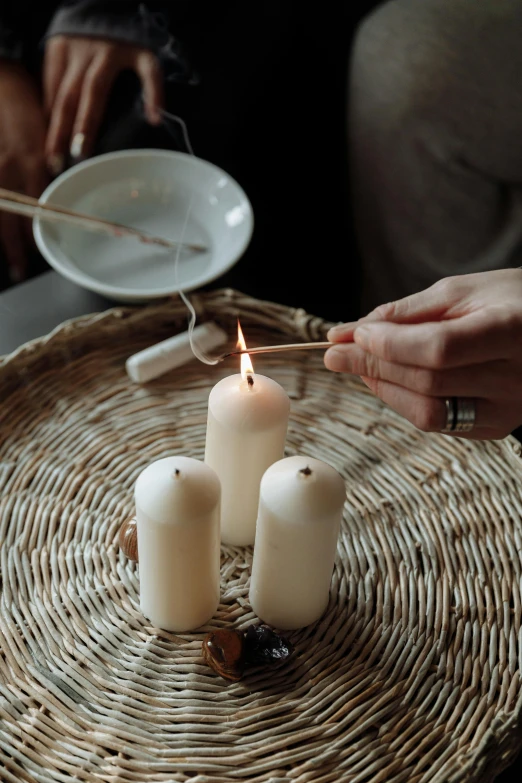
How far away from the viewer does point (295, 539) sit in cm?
52

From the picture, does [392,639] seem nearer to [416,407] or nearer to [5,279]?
[416,407]

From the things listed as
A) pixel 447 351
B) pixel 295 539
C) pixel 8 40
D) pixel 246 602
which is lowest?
pixel 246 602

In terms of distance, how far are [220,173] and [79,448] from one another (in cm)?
43

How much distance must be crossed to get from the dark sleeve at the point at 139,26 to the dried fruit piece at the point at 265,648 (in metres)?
0.76

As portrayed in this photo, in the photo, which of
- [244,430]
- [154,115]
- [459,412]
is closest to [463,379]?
[459,412]

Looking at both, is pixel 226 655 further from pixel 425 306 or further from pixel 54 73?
pixel 54 73

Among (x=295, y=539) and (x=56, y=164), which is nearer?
(x=295, y=539)

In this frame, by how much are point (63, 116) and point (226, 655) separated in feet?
2.73

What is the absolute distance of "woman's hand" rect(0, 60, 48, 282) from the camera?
1070 mm

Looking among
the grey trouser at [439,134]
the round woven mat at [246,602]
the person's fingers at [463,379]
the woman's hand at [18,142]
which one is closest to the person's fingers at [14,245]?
the woman's hand at [18,142]

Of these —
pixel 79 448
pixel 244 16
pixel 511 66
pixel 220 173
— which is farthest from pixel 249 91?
pixel 79 448

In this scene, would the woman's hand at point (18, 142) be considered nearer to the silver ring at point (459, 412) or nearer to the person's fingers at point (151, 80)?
the person's fingers at point (151, 80)

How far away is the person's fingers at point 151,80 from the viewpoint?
102 centimetres

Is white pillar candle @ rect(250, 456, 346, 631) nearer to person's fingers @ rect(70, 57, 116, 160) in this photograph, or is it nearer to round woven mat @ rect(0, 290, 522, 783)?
round woven mat @ rect(0, 290, 522, 783)
